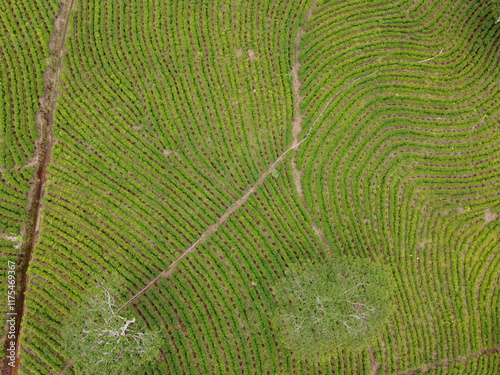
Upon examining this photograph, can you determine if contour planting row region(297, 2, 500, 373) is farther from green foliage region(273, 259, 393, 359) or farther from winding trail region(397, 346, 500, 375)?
green foliage region(273, 259, 393, 359)

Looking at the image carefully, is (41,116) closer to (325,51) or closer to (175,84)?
(175,84)

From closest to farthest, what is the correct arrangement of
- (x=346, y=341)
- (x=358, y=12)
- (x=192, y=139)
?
(x=346, y=341) < (x=192, y=139) < (x=358, y=12)

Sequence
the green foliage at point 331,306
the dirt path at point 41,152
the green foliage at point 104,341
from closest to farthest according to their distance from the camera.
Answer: the green foliage at point 104,341 < the green foliage at point 331,306 < the dirt path at point 41,152

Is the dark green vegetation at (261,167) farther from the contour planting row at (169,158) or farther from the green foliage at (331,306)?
the green foliage at (331,306)

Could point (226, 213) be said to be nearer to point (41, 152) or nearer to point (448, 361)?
point (41, 152)

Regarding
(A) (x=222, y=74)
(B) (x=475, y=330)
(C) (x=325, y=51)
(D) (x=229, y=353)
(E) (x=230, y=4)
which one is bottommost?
(D) (x=229, y=353)

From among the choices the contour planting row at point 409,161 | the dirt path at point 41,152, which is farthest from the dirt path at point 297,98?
the dirt path at point 41,152

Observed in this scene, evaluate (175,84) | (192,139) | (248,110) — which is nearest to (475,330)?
(248,110)

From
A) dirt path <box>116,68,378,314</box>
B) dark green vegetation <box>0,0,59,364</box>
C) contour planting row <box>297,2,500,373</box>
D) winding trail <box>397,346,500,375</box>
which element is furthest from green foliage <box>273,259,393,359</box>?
dark green vegetation <box>0,0,59,364</box>

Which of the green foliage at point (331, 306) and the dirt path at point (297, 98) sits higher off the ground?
the dirt path at point (297, 98)
